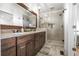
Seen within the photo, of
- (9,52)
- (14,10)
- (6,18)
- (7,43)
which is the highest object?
(14,10)

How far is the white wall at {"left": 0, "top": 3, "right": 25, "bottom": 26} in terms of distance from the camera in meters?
2.24

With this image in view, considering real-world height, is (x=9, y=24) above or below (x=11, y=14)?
below

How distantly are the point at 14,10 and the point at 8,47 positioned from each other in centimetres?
142

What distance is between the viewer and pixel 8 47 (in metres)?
1.47

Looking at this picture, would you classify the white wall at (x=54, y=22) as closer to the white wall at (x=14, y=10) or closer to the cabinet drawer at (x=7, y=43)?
the white wall at (x=14, y=10)

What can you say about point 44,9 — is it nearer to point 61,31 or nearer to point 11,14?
point 61,31

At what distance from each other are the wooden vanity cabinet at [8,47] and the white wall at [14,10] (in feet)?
2.98

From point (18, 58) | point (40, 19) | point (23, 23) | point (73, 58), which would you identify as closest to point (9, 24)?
point (23, 23)

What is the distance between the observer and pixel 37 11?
4.47 m

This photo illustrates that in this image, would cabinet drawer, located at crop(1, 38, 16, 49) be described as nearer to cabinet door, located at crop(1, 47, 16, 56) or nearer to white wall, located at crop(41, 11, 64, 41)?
cabinet door, located at crop(1, 47, 16, 56)

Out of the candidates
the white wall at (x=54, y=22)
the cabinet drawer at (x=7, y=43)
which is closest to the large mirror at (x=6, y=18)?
the cabinet drawer at (x=7, y=43)

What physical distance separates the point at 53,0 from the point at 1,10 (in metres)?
1.45

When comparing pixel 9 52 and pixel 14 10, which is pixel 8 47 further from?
pixel 14 10

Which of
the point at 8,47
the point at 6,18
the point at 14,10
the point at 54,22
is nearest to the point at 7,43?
the point at 8,47
